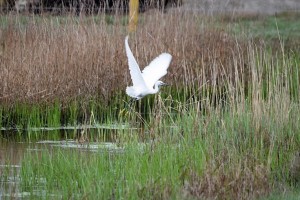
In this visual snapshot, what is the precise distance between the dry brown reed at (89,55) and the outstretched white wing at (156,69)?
0.67m

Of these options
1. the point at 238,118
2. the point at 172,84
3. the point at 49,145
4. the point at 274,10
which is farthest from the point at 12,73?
the point at 274,10

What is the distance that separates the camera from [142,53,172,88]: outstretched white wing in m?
10.3

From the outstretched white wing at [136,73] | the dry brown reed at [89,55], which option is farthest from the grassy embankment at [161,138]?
the outstretched white wing at [136,73]

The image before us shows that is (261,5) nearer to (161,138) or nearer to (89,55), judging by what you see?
(89,55)

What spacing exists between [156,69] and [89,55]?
191 centimetres

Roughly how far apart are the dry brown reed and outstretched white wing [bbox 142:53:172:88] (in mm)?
668

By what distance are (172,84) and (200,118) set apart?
439 centimetres

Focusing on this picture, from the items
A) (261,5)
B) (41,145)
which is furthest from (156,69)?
(261,5)

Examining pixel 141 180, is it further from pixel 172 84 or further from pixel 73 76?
pixel 172 84

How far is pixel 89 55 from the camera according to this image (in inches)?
477

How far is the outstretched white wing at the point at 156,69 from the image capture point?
10.3m

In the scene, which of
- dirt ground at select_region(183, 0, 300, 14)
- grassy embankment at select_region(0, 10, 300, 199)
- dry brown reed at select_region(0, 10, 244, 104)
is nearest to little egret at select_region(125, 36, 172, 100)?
dry brown reed at select_region(0, 10, 244, 104)

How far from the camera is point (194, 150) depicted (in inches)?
302

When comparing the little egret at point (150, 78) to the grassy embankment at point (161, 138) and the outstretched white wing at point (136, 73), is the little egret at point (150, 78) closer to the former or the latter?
the outstretched white wing at point (136, 73)
